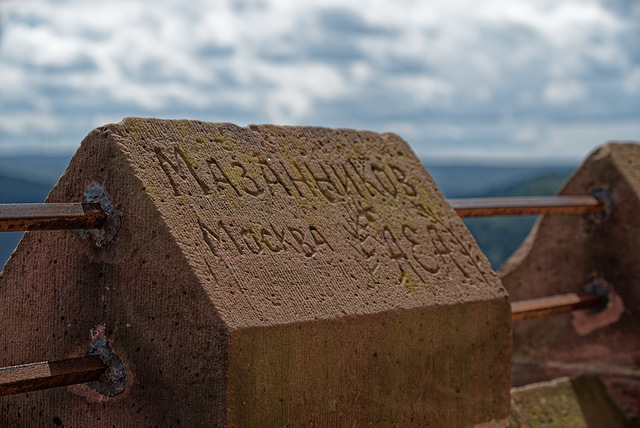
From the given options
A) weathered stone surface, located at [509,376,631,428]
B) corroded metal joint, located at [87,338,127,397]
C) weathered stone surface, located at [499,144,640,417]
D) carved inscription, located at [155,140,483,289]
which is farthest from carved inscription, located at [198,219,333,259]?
weathered stone surface, located at [499,144,640,417]

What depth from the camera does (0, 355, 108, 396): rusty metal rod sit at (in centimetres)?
232

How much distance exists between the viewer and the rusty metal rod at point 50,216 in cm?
230

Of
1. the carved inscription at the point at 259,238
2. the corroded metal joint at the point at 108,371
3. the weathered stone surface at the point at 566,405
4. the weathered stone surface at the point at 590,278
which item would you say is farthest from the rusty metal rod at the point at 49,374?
the weathered stone surface at the point at 590,278

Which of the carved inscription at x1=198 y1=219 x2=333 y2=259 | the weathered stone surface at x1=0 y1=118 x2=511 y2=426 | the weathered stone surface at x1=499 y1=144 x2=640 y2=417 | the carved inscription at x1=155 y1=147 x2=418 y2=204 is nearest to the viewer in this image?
the weathered stone surface at x1=0 y1=118 x2=511 y2=426

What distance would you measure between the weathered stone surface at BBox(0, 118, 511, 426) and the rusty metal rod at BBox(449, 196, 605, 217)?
0.64m

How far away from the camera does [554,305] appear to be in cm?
404

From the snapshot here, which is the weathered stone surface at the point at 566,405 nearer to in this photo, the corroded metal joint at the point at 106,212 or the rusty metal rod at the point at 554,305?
the rusty metal rod at the point at 554,305

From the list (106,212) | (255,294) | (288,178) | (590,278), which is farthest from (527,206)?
(106,212)

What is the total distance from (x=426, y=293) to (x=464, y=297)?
0.19m

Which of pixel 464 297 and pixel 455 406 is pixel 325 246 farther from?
pixel 455 406

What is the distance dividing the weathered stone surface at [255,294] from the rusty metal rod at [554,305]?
31.3 inches

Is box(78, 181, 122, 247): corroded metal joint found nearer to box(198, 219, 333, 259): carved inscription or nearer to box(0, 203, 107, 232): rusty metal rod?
box(0, 203, 107, 232): rusty metal rod

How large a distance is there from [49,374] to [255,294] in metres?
0.64

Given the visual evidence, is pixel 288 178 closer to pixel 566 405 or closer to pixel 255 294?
pixel 255 294
